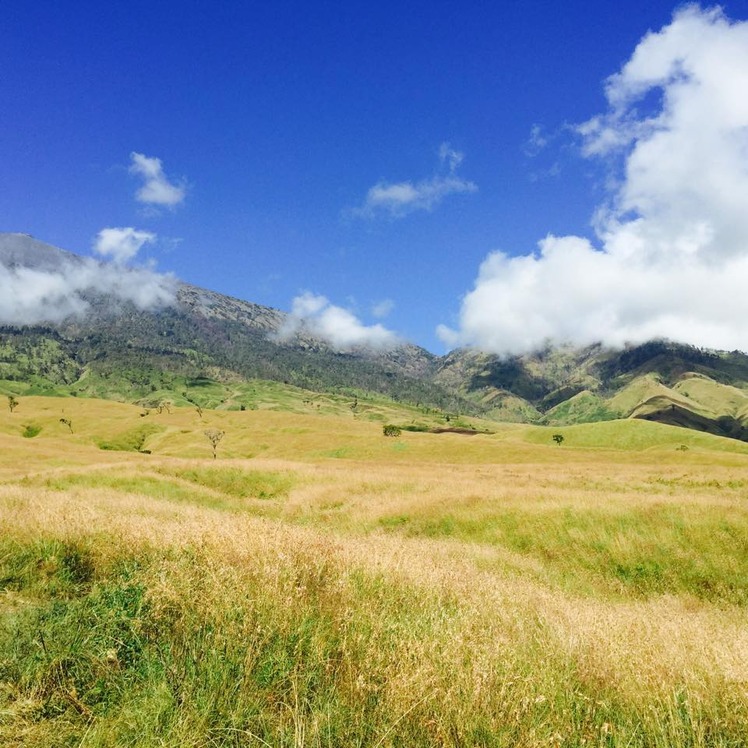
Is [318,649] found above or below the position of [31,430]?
above

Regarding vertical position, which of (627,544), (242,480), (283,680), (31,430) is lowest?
(31,430)

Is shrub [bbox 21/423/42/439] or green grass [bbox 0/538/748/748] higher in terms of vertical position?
green grass [bbox 0/538/748/748]

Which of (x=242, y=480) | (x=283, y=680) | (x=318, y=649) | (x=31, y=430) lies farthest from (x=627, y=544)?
(x=31, y=430)

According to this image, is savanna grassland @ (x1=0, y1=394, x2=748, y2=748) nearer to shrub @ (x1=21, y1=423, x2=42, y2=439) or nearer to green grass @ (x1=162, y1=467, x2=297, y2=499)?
green grass @ (x1=162, y1=467, x2=297, y2=499)

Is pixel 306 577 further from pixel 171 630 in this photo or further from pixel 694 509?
pixel 694 509

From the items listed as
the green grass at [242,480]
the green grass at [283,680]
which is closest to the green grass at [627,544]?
the green grass at [283,680]

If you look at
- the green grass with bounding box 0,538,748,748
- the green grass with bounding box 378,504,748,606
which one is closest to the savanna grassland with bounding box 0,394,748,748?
the green grass with bounding box 0,538,748,748

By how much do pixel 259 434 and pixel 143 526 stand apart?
317 feet

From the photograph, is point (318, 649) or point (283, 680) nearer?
point (283, 680)

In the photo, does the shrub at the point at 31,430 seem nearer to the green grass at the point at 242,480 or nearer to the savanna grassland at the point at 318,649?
the green grass at the point at 242,480

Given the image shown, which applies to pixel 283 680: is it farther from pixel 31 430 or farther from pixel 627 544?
pixel 31 430

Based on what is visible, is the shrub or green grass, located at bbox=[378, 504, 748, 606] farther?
the shrub

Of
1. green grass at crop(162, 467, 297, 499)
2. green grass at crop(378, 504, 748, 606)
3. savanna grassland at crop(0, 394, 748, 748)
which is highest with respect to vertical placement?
savanna grassland at crop(0, 394, 748, 748)

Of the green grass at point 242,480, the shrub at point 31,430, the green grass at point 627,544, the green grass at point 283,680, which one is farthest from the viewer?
the shrub at point 31,430
